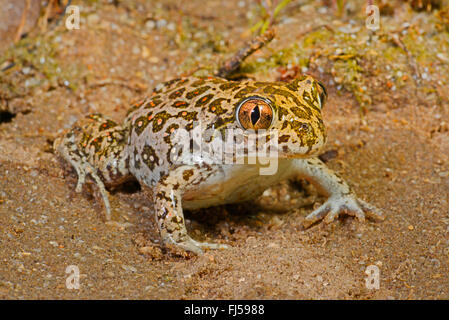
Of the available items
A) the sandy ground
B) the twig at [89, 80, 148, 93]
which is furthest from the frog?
the twig at [89, 80, 148, 93]

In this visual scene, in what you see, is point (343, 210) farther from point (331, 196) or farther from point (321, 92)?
point (321, 92)

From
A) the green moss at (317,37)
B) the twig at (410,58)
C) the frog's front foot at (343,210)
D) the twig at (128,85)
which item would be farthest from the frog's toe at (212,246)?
the twig at (410,58)

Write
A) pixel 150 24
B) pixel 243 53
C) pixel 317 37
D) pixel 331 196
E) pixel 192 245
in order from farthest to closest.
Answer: pixel 150 24, pixel 317 37, pixel 243 53, pixel 331 196, pixel 192 245

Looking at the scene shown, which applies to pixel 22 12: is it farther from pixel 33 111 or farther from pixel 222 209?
pixel 222 209

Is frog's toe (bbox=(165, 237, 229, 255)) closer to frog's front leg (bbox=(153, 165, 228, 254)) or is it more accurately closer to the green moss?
frog's front leg (bbox=(153, 165, 228, 254))

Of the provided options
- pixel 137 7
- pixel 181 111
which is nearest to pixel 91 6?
pixel 137 7

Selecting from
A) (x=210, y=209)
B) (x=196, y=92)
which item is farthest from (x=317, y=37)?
(x=210, y=209)
